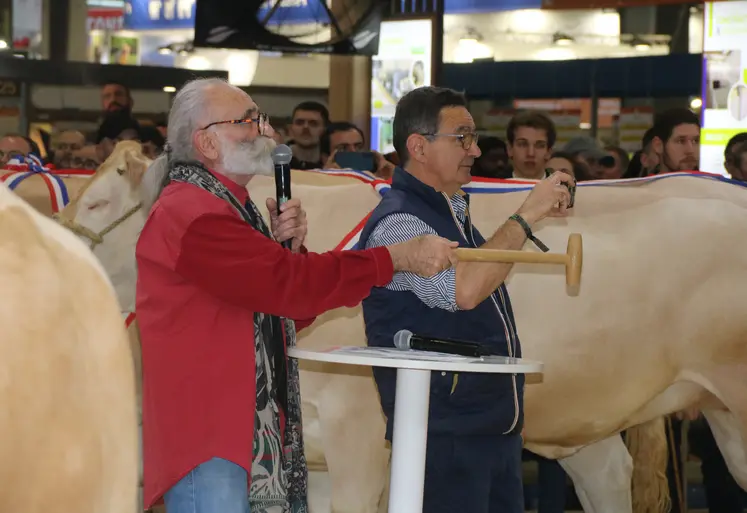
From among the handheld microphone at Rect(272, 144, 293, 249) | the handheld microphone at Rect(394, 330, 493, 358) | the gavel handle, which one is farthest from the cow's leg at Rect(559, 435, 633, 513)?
the handheld microphone at Rect(272, 144, 293, 249)

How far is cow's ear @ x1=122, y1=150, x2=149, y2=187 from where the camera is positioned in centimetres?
482

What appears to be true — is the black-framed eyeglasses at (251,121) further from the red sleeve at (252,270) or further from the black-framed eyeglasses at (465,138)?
the black-framed eyeglasses at (465,138)

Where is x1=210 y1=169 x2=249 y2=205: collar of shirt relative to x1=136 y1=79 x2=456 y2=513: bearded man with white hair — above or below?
above

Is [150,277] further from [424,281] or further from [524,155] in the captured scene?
[524,155]

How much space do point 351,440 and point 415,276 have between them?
1515 millimetres

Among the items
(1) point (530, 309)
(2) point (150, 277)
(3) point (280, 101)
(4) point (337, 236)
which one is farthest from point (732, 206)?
(3) point (280, 101)

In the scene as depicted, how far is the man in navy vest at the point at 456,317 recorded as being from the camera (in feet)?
10.1

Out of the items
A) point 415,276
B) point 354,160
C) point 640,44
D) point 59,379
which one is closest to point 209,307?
point 415,276

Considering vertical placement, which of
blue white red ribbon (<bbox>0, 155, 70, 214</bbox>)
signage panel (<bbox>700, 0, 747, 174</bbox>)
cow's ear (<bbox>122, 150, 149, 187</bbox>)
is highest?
signage panel (<bbox>700, 0, 747, 174</bbox>)

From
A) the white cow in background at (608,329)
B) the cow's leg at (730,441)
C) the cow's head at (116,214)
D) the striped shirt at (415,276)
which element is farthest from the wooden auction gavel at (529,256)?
the cow's head at (116,214)

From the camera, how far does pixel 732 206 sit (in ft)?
14.9

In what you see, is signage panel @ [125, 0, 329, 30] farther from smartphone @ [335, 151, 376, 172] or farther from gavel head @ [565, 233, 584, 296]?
gavel head @ [565, 233, 584, 296]

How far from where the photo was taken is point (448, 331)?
3.14 metres

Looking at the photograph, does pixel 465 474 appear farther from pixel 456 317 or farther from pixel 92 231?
pixel 92 231
